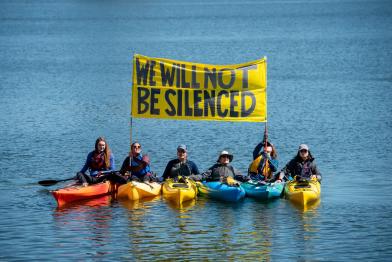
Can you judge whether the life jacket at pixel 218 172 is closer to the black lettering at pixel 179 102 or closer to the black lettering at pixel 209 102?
the black lettering at pixel 209 102

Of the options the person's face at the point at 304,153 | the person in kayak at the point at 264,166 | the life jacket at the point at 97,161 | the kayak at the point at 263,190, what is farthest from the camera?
the person in kayak at the point at 264,166

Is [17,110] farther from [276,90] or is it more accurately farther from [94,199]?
[94,199]

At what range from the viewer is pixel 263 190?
123 ft

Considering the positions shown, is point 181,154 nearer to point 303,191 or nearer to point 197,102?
point 197,102

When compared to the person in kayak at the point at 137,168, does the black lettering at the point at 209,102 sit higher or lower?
higher

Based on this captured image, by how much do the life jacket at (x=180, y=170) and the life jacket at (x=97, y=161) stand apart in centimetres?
266

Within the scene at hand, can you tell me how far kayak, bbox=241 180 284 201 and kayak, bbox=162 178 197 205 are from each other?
1.99 meters

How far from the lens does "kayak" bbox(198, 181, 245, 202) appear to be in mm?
37281

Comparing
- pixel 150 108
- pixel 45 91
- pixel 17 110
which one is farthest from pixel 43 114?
pixel 150 108

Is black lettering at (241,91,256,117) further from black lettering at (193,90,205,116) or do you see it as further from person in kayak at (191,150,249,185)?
person in kayak at (191,150,249,185)

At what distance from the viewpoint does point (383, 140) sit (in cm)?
5344

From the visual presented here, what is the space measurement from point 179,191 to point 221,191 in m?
1.60

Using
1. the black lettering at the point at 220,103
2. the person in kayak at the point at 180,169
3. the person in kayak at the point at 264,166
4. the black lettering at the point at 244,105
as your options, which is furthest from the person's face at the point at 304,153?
the person in kayak at the point at 180,169

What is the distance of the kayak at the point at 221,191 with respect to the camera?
37281 mm
